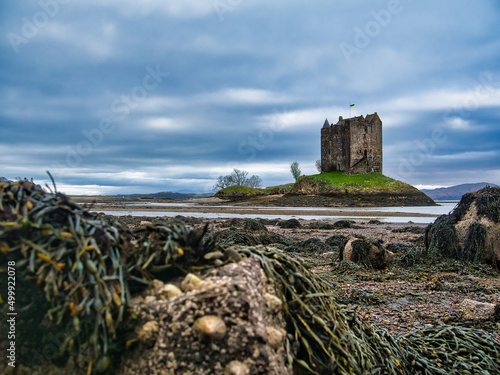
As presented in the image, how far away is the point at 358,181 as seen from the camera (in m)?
61.7

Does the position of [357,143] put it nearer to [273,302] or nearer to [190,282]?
[273,302]

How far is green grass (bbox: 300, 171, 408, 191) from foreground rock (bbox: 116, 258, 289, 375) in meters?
61.4

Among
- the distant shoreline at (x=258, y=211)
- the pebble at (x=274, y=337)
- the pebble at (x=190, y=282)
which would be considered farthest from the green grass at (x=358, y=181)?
the pebble at (x=190, y=282)

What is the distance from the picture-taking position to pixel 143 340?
1410mm

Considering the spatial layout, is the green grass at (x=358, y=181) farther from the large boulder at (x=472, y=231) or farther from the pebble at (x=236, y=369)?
the pebble at (x=236, y=369)

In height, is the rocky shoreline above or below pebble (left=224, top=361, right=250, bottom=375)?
below

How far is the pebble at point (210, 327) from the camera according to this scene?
1367 millimetres

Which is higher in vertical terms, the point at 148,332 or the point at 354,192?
the point at 354,192

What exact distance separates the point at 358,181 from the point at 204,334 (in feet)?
209

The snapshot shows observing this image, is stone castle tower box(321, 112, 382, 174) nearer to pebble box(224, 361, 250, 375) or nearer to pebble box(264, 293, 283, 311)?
pebble box(264, 293, 283, 311)

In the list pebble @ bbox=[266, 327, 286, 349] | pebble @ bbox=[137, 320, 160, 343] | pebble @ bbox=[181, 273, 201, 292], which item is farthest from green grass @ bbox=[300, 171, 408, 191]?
A: pebble @ bbox=[137, 320, 160, 343]

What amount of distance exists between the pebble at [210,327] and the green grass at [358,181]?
202 feet

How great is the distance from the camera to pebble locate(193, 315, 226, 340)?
1.37 meters

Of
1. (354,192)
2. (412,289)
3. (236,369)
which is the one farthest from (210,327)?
(354,192)
